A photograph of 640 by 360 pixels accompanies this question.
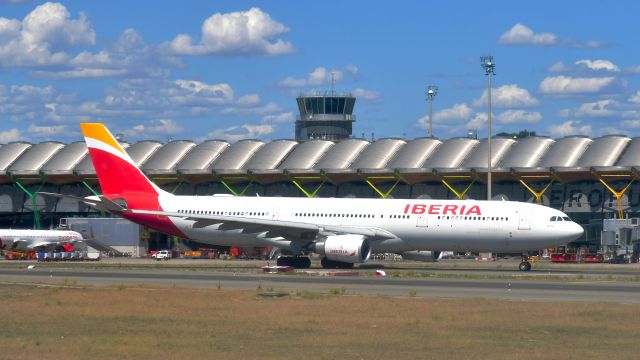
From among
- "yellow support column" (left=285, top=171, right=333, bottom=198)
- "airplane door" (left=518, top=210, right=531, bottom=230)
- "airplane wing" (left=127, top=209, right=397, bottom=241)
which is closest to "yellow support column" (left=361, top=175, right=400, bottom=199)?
"yellow support column" (left=285, top=171, right=333, bottom=198)

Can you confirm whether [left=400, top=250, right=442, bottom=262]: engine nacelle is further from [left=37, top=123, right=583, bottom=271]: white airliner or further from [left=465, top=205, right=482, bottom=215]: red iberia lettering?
[left=465, top=205, right=482, bottom=215]: red iberia lettering

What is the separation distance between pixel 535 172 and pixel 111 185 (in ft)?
153

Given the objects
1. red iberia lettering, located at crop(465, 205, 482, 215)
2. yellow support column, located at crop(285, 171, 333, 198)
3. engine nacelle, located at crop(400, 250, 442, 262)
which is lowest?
engine nacelle, located at crop(400, 250, 442, 262)

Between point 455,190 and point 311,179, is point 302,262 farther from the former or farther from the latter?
point 311,179

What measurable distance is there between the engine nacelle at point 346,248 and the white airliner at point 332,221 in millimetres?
54

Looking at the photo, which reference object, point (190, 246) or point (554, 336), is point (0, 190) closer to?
point (190, 246)

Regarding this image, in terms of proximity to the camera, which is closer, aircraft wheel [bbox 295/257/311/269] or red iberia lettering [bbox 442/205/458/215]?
red iberia lettering [bbox 442/205/458/215]

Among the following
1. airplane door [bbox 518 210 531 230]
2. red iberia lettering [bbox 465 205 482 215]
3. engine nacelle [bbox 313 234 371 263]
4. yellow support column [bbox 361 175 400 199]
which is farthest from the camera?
yellow support column [bbox 361 175 400 199]

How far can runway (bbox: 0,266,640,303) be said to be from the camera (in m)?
38.9

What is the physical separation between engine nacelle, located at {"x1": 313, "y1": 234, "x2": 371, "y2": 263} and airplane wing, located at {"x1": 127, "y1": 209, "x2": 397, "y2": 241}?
1579 mm

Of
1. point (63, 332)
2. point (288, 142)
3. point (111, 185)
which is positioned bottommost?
point (63, 332)

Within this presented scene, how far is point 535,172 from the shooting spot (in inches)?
3799

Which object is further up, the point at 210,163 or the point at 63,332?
the point at 210,163

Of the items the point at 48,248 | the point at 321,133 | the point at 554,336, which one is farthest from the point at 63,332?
the point at 321,133
